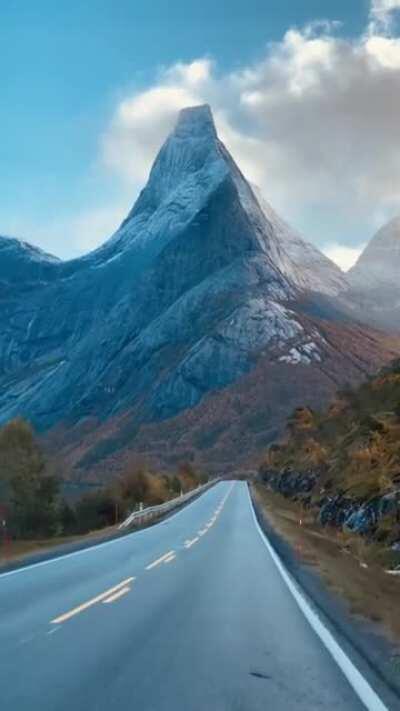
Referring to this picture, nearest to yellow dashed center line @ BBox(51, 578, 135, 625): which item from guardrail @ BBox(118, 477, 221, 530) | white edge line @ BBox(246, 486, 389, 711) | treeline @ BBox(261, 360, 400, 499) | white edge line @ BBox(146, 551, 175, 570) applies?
white edge line @ BBox(246, 486, 389, 711)

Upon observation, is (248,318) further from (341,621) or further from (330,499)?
(341,621)

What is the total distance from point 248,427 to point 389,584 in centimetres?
14749

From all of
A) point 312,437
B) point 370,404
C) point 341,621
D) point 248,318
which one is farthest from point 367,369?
point 341,621

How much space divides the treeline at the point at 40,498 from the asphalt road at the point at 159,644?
103 feet

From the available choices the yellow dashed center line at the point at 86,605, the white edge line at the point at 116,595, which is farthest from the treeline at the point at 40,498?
the white edge line at the point at 116,595

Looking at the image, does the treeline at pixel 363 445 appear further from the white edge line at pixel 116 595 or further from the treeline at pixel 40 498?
the treeline at pixel 40 498

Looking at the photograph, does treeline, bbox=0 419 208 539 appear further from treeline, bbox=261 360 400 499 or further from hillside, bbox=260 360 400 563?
treeline, bbox=261 360 400 499

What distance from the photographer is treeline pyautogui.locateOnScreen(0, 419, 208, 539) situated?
48812mm

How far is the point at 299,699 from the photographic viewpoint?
6.89m

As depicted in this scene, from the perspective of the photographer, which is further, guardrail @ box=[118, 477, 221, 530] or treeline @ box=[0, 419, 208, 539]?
treeline @ box=[0, 419, 208, 539]

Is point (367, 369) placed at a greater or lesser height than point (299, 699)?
greater

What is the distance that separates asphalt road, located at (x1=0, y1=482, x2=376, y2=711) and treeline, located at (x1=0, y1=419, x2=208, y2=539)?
103ft

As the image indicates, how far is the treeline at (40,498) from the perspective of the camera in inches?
1922

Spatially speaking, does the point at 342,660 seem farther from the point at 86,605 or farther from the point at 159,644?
the point at 86,605
